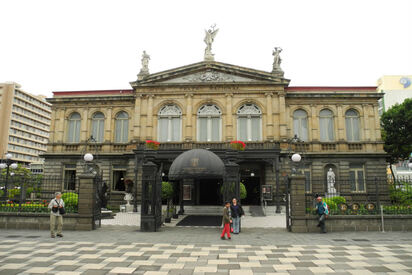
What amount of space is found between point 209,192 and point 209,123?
6429 millimetres

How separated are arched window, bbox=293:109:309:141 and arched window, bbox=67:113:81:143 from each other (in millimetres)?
21889

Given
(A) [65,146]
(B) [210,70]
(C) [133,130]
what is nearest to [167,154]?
(C) [133,130]

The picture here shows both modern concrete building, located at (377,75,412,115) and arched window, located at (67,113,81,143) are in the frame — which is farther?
modern concrete building, located at (377,75,412,115)

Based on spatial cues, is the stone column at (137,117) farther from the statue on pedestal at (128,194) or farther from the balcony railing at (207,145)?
the statue on pedestal at (128,194)

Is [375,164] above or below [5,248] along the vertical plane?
above

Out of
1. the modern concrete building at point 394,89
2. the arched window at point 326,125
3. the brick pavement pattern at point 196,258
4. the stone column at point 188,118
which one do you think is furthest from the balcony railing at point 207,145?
the modern concrete building at point 394,89

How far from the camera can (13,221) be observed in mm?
14070

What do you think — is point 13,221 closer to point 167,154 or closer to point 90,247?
point 90,247

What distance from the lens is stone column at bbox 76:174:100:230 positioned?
14.0 m

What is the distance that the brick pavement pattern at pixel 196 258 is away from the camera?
7.58m

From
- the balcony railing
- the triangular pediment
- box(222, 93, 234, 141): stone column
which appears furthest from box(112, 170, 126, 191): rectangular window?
box(222, 93, 234, 141): stone column

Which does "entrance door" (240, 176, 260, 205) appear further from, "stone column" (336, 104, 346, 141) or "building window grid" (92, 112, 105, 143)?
"building window grid" (92, 112, 105, 143)

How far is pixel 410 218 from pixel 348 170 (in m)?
13.4

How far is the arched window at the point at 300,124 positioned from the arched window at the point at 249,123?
3726mm
